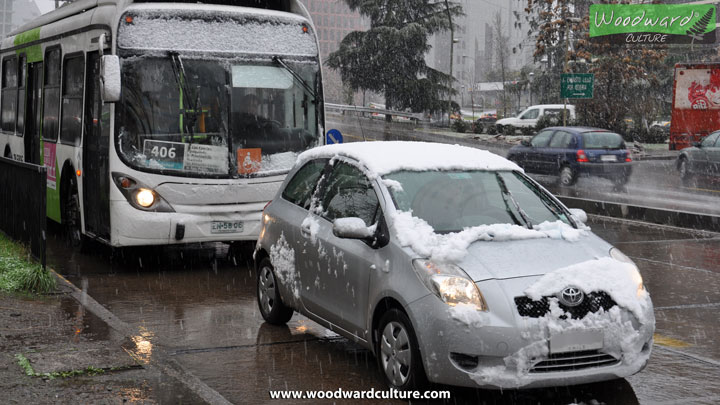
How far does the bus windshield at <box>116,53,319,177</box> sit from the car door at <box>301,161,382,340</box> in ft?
12.5

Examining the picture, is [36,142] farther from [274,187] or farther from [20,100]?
[274,187]

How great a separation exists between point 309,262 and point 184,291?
315 centimetres

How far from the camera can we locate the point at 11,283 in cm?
889

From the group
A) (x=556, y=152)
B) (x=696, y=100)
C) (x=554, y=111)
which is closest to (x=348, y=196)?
(x=556, y=152)

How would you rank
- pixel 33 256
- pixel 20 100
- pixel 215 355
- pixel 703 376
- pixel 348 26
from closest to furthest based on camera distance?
pixel 703 376 < pixel 215 355 < pixel 33 256 < pixel 20 100 < pixel 348 26

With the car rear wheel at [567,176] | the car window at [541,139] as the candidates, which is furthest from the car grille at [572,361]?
the car window at [541,139]

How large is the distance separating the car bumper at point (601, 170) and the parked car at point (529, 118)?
22.5 meters

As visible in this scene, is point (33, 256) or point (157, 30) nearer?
point (33, 256)

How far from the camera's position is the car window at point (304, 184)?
737cm

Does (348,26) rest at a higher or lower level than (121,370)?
higher

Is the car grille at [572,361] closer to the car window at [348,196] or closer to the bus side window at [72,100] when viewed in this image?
the car window at [348,196]

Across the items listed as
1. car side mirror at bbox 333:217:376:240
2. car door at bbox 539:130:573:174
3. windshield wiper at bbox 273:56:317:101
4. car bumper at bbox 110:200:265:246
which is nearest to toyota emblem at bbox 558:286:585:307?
car side mirror at bbox 333:217:376:240

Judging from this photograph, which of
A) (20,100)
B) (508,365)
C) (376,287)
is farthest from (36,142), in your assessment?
(508,365)

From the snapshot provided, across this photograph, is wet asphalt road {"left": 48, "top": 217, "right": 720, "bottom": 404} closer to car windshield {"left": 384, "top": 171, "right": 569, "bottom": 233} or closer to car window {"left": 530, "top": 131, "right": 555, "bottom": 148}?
car windshield {"left": 384, "top": 171, "right": 569, "bottom": 233}
